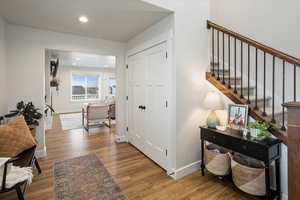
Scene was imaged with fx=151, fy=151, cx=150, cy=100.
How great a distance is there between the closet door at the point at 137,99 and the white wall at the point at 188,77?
88 cm

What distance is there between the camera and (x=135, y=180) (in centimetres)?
218

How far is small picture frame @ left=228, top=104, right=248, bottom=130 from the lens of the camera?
6.49 feet

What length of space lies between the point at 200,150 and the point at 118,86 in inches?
90.7

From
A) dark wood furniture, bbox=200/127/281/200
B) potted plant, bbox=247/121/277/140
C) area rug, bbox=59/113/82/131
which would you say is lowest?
area rug, bbox=59/113/82/131

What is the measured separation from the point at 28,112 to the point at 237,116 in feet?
11.0

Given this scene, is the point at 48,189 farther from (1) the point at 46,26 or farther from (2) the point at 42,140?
(1) the point at 46,26

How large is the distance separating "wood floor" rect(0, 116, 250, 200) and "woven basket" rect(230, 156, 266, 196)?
183 mm

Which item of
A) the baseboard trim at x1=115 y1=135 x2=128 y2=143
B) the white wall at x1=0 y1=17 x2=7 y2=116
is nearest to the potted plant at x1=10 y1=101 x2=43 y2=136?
the white wall at x1=0 y1=17 x2=7 y2=116

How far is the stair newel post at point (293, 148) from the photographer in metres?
1.25

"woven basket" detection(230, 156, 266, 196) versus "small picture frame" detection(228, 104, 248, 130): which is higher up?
"small picture frame" detection(228, 104, 248, 130)

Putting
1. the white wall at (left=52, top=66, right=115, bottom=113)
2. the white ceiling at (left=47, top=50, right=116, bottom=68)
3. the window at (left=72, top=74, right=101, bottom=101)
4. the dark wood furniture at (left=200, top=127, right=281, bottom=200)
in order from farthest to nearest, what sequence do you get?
the window at (left=72, top=74, right=101, bottom=101), the white wall at (left=52, top=66, right=115, bottom=113), the white ceiling at (left=47, top=50, right=116, bottom=68), the dark wood furniture at (left=200, top=127, right=281, bottom=200)

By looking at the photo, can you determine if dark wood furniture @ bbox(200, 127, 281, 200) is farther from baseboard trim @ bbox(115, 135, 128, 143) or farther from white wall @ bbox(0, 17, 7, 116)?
white wall @ bbox(0, 17, 7, 116)

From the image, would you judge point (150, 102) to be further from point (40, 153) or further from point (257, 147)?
point (40, 153)

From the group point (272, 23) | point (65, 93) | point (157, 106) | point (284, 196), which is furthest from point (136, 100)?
point (65, 93)
